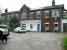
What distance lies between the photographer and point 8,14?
61188 mm

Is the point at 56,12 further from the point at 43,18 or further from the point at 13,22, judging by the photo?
the point at 13,22

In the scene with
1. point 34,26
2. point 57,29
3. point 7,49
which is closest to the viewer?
point 7,49

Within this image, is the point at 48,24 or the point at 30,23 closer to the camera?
the point at 48,24

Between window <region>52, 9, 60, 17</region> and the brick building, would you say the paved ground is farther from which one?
window <region>52, 9, 60, 17</region>

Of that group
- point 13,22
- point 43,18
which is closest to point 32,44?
point 43,18

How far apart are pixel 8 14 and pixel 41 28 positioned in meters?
11.2

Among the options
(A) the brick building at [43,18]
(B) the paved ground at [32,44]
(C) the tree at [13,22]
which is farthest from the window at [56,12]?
(B) the paved ground at [32,44]

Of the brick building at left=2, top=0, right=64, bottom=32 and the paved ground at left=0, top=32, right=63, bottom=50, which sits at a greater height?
the brick building at left=2, top=0, right=64, bottom=32

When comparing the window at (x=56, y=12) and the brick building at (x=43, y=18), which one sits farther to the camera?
the window at (x=56, y=12)

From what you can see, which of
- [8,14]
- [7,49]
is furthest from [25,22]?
[7,49]

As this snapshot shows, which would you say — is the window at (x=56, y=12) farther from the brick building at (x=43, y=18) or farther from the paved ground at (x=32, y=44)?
the paved ground at (x=32, y=44)

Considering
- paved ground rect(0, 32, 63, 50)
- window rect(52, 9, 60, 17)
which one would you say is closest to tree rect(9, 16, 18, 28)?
window rect(52, 9, 60, 17)

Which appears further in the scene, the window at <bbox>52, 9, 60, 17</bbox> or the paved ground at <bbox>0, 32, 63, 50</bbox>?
the window at <bbox>52, 9, 60, 17</bbox>

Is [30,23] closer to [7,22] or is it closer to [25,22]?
[25,22]
